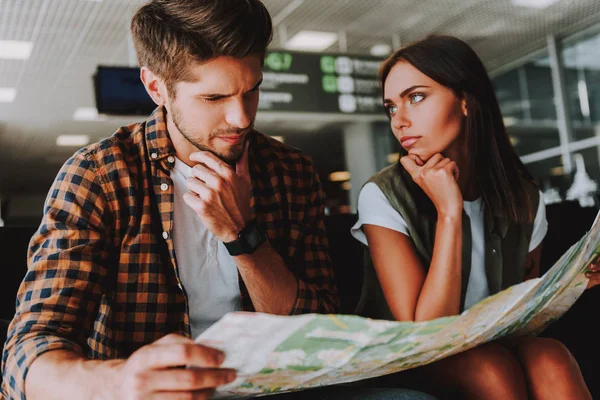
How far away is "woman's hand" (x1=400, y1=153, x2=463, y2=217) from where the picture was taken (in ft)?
4.58

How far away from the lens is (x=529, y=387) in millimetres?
1119

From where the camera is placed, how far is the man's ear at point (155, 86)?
3.98ft

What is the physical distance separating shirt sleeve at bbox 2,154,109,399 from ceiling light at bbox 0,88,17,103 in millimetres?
6467

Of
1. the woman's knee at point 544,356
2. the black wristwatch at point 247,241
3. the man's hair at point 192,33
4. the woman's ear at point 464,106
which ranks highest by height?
the man's hair at point 192,33

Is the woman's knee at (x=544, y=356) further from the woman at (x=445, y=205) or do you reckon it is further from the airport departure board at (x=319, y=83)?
the airport departure board at (x=319, y=83)

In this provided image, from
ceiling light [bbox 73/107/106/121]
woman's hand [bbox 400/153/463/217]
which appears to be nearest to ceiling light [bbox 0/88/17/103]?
ceiling light [bbox 73/107/106/121]

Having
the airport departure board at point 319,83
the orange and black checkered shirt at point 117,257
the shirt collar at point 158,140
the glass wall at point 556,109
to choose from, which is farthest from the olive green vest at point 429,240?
the glass wall at point 556,109

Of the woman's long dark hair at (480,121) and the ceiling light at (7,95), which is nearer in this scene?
the woman's long dark hair at (480,121)

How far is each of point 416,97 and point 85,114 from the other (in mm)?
6556

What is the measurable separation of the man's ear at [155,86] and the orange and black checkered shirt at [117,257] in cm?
3

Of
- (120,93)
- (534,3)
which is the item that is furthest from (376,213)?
(534,3)

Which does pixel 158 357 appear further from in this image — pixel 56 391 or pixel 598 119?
pixel 598 119

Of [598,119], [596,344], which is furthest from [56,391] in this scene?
[598,119]

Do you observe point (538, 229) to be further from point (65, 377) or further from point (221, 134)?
point (65, 377)
